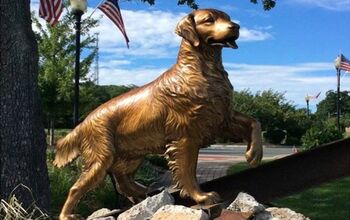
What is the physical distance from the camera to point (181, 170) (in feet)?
11.1

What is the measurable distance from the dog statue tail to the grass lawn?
202 inches

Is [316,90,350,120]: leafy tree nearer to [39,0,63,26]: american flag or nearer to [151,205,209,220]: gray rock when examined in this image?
[39,0,63,26]: american flag

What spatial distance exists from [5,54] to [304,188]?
4.01 m

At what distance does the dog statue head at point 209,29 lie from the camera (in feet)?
10.7

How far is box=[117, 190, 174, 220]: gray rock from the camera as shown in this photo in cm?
342

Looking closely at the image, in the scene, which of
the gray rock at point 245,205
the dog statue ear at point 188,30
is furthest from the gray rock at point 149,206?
the dog statue ear at point 188,30

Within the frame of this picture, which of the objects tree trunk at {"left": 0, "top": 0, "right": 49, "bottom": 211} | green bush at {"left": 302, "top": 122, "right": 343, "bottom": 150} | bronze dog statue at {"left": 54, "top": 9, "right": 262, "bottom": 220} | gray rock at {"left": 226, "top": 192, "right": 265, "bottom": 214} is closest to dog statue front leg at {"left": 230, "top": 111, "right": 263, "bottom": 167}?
bronze dog statue at {"left": 54, "top": 9, "right": 262, "bottom": 220}

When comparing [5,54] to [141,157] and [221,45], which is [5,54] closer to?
[141,157]

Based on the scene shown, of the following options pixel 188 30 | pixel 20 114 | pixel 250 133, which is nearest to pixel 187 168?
pixel 250 133

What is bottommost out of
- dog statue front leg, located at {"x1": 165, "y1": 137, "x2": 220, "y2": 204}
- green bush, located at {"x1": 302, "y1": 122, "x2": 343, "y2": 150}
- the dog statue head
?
green bush, located at {"x1": 302, "y1": 122, "x2": 343, "y2": 150}

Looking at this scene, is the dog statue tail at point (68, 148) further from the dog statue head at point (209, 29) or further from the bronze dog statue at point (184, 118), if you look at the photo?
the dog statue head at point (209, 29)

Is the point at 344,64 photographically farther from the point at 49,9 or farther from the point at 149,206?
the point at 149,206

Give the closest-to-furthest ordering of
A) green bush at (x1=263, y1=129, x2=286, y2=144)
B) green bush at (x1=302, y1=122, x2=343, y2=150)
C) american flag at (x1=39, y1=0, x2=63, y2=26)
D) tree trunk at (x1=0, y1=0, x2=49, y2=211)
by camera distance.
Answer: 1. tree trunk at (x1=0, y1=0, x2=49, y2=211)
2. american flag at (x1=39, y1=0, x2=63, y2=26)
3. green bush at (x1=302, y1=122, x2=343, y2=150)
4. green bush at (x1=263, y1=129, x2=286, y2=144)

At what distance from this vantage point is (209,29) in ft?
10.9
